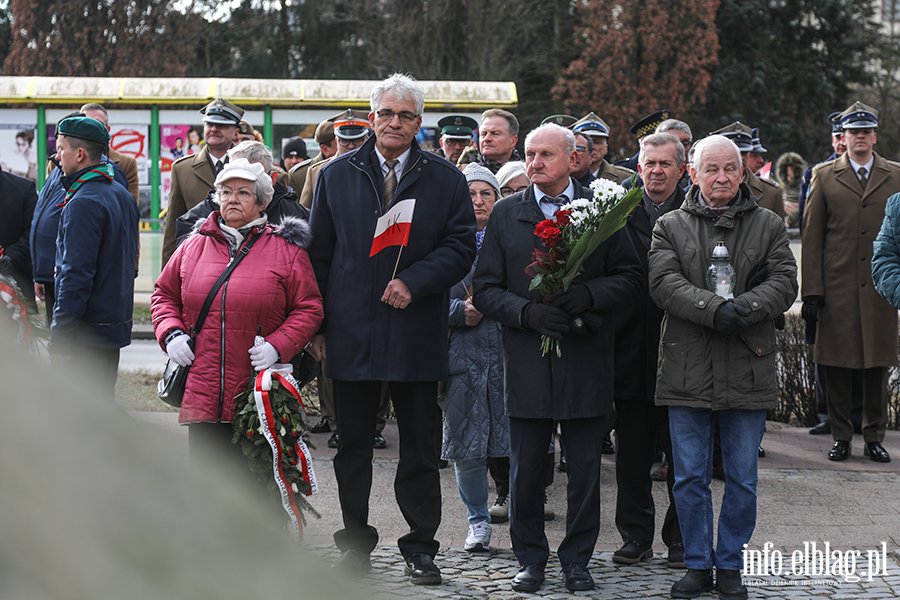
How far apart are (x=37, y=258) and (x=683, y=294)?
3.85 meters

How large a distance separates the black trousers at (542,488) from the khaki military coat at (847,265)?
11.8 feet

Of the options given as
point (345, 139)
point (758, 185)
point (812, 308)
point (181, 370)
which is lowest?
point (181, 370)

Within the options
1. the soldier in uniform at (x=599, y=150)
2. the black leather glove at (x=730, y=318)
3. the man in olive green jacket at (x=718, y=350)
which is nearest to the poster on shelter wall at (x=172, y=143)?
the soldier in uniform at (x=599, y=150)

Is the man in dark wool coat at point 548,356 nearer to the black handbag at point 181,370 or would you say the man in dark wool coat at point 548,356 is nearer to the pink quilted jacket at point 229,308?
the pink quilted jacket at point 229,308

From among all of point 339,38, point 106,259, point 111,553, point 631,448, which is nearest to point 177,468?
point 111,553

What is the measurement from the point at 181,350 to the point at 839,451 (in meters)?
5.05

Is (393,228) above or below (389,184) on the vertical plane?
below

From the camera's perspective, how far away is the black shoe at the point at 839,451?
277 inches

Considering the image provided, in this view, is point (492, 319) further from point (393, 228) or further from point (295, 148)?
point (295, 148)

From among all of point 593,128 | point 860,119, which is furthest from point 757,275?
point 593,128

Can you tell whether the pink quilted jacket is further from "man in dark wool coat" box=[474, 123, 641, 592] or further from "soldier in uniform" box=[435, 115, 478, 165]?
"soldier in uniform" box=[435, 115, 478, 165]

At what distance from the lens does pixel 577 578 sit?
173 inches

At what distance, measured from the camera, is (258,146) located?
184 inches

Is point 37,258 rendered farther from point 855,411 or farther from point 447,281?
point 855,411
